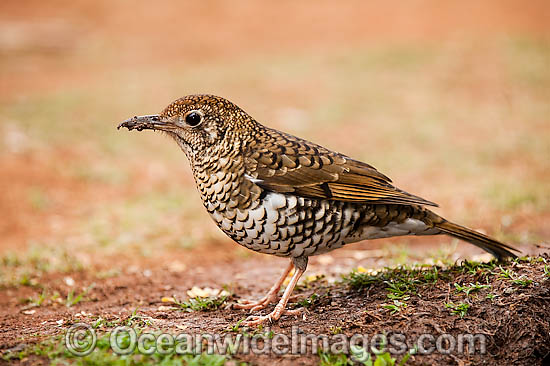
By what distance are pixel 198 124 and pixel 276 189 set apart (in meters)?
0.77

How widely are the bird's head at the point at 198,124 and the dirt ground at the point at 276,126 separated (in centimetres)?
133

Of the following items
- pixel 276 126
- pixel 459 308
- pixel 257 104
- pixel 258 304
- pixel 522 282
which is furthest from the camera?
pixel 257 104

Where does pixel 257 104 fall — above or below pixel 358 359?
above

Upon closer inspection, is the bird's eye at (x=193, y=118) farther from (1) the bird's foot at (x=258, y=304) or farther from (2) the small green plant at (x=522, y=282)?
(2) the small green plant at (x=522, y=282)

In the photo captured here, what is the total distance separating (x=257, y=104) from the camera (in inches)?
535

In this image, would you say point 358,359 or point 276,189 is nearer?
point 358,359

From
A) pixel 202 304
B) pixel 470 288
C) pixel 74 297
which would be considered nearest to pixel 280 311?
pixel 202 304

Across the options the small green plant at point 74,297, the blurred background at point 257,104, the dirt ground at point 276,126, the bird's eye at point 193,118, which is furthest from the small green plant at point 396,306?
the small green plant at point 74,297

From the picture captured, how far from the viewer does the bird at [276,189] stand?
4.20 meters

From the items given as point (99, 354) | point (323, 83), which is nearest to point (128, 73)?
point (323, 83)

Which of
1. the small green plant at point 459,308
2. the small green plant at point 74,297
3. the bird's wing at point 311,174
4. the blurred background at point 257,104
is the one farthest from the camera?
the blurred background at point 257,104

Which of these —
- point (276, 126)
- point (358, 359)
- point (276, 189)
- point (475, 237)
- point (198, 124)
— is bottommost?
point (358, 359)

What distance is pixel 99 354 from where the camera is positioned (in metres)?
3.51

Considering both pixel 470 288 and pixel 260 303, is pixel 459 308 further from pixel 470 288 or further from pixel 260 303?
pixel 260 303
